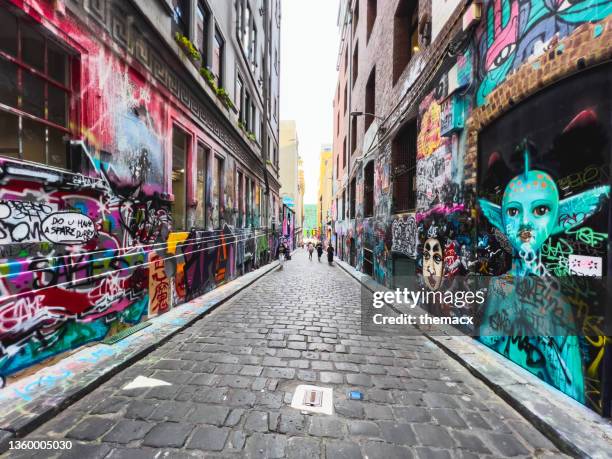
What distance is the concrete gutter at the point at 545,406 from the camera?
2576 mm

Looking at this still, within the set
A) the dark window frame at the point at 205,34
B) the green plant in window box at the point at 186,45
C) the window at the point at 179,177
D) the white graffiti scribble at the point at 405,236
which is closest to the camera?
the green plant in window box at the point at 186,45

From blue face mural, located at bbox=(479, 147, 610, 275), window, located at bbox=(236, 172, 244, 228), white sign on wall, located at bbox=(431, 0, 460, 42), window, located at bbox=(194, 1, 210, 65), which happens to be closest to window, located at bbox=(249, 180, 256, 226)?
window, located at bbox=(236, 172, 244, 228)

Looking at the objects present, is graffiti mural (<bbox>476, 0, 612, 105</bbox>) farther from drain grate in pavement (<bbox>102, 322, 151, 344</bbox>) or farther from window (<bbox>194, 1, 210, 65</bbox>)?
window (<bbox>194, 1, 210, 65</bbox>)

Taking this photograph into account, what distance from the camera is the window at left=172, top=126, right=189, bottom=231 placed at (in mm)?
7914

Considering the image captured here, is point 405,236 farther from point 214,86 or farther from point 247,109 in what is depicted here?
point 247,109

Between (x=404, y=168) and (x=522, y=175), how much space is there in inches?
238

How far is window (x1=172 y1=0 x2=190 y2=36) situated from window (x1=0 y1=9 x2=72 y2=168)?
4092mm

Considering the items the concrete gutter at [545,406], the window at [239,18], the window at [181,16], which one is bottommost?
the concrete gutter at [545,406]

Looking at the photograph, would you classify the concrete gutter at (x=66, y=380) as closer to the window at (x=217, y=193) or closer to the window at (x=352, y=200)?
the window at (x=217, y=193)

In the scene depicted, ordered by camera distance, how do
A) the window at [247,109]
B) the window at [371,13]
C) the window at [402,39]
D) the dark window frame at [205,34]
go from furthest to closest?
the window at [247,109] → the window at [371,13] → the window at [402,39] → the dark window frame at [205,34]

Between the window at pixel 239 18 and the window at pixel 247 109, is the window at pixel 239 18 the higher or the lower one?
the higher one

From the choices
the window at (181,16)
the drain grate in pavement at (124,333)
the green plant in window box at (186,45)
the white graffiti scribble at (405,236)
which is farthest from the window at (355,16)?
the drain grate in pavement at (124,333)

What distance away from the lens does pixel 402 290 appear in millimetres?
9516

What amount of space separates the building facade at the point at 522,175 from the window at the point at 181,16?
261 inches
